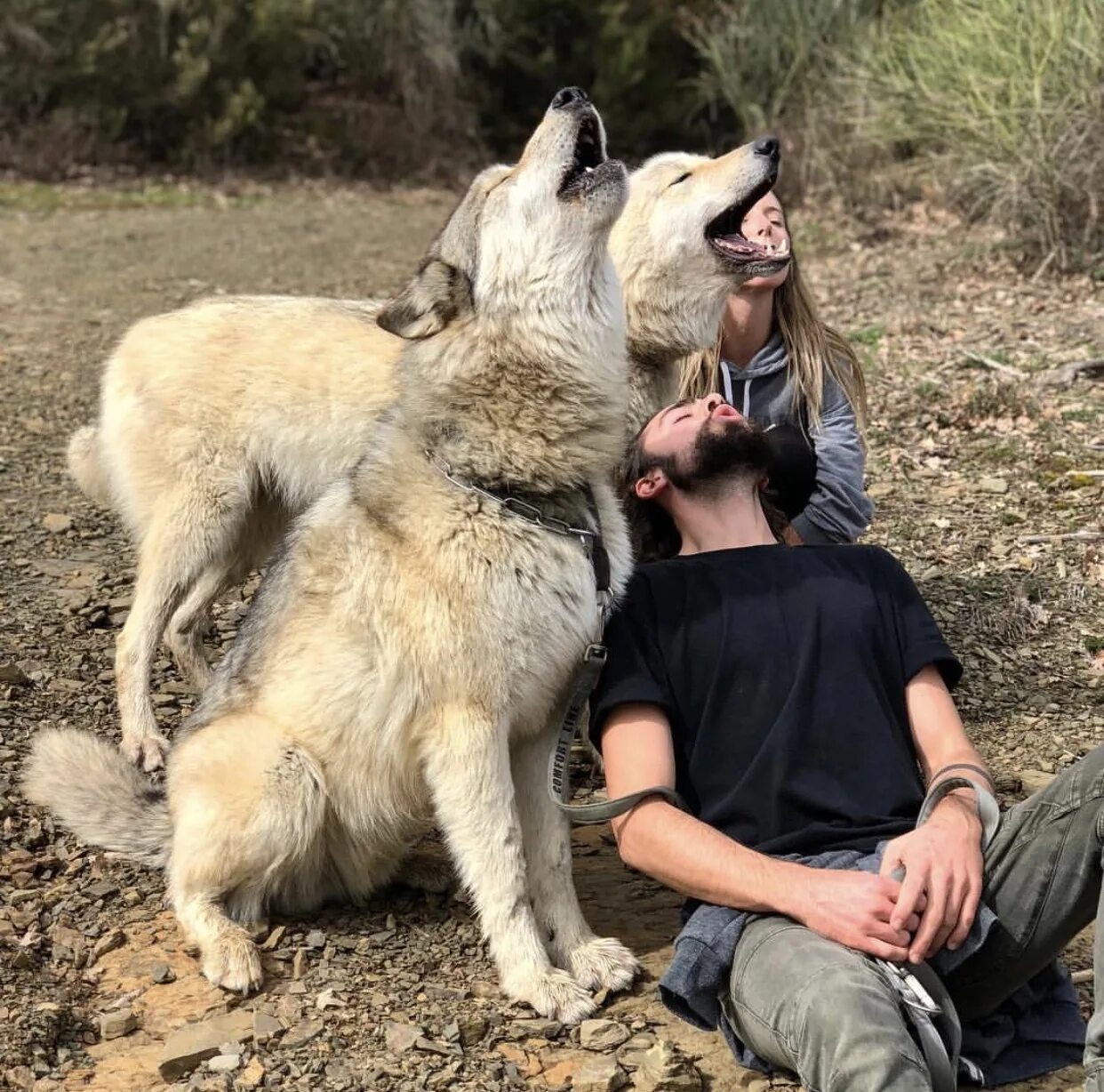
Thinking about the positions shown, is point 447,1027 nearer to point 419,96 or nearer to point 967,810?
point 967,810

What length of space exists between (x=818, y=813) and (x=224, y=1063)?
133cm

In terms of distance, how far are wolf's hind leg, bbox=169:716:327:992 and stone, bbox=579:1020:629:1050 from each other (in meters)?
0.76

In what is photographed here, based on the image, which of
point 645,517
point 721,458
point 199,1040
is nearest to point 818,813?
point 721,458

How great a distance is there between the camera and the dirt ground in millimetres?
2969

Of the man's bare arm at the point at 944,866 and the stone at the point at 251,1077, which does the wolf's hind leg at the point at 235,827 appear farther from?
the man's bare arm at the point at 944,866

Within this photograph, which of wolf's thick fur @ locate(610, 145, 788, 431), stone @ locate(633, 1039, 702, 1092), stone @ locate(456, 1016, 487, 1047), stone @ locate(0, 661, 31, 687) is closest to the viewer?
stone @ locate(633, 1039, 702, 1092)

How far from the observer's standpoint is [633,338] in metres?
4.07

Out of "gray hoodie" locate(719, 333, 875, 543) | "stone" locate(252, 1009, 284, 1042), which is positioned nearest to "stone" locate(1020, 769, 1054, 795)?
"gray hoodie" locate(719, 333, 875, 543)

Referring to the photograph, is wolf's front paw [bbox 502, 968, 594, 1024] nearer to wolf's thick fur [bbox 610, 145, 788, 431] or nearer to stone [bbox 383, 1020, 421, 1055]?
stone [bbox 383, 1020, 421, 1055]

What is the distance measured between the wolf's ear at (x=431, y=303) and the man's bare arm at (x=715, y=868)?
1035mm

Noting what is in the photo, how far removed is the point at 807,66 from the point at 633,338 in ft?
32.6

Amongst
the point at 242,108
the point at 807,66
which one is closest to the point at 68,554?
the point at 807,66

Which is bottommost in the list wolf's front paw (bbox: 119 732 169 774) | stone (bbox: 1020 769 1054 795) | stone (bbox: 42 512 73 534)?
wolf's front paw (bbox: 119 732 169 774)

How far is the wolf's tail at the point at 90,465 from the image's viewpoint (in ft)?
16.2
